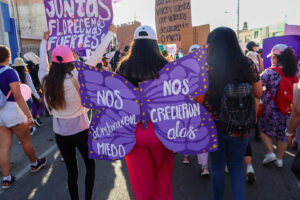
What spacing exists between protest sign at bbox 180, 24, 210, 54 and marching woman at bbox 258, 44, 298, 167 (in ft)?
7.17

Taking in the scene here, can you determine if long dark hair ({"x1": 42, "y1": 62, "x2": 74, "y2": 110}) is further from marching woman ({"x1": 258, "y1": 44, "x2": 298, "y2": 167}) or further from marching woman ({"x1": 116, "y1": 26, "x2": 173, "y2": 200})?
marching woman ({"x1": 258, "y1": 44, "x2": 298, "y2": 167})

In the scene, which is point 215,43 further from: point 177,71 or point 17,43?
point 17,43

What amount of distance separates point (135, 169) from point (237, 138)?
0.96 metres

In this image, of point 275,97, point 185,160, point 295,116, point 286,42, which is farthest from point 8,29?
point 295,116

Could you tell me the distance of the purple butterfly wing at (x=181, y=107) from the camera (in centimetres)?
175

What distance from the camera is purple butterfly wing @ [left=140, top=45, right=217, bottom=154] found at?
69.1 inches

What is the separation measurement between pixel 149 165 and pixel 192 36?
441cm

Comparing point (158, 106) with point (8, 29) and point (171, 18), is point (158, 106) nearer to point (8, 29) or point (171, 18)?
point (171, 18)

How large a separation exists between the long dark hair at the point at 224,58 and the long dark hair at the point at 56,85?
144cm

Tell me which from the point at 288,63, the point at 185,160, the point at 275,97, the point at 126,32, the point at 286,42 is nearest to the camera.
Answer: the point at 288,63

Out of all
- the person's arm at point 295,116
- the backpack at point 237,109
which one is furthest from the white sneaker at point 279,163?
the backpack at point 237,109

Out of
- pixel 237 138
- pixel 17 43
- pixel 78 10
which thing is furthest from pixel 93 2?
pixel 17 43

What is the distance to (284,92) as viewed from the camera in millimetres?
3625

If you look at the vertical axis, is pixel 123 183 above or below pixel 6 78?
below
